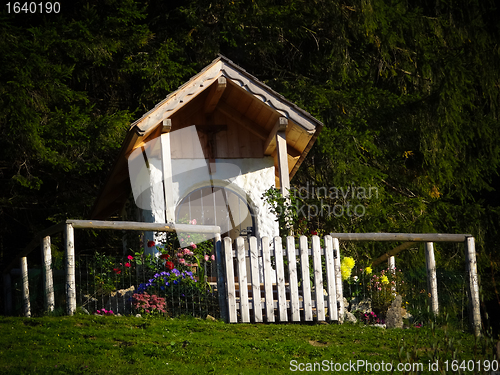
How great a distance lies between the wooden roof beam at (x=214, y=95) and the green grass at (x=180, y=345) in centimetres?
415

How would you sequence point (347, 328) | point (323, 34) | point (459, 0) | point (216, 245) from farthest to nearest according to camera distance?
point (459, 0)
point (323, 34)
point (216, 245)
point (347, 328)

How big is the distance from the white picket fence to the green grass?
0.93 ft

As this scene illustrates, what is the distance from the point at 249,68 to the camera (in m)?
17.7

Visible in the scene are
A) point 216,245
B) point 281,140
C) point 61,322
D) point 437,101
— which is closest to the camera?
point 61,322

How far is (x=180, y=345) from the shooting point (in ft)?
20.8

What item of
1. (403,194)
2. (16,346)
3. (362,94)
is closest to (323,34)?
(362,94)

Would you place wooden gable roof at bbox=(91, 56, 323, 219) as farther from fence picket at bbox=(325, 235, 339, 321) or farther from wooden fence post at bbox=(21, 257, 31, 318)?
fence picket at bbox=(325, 235, 339, 321)

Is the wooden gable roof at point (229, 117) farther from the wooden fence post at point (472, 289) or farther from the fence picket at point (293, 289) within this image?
the wooden fence post at point (472, 289)

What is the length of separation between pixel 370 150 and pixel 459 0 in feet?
21.0

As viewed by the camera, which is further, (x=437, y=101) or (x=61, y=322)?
(x=437, y=101)

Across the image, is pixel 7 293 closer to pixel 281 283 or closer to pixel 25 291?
pixel 25 291

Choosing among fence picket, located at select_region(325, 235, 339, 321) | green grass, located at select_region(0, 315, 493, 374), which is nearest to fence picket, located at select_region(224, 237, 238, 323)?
green grass, located at select_region(0, 315, 493, 374)

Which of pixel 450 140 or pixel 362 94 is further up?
pixel 362 94

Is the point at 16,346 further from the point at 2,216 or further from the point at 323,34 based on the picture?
the point at 323,34
